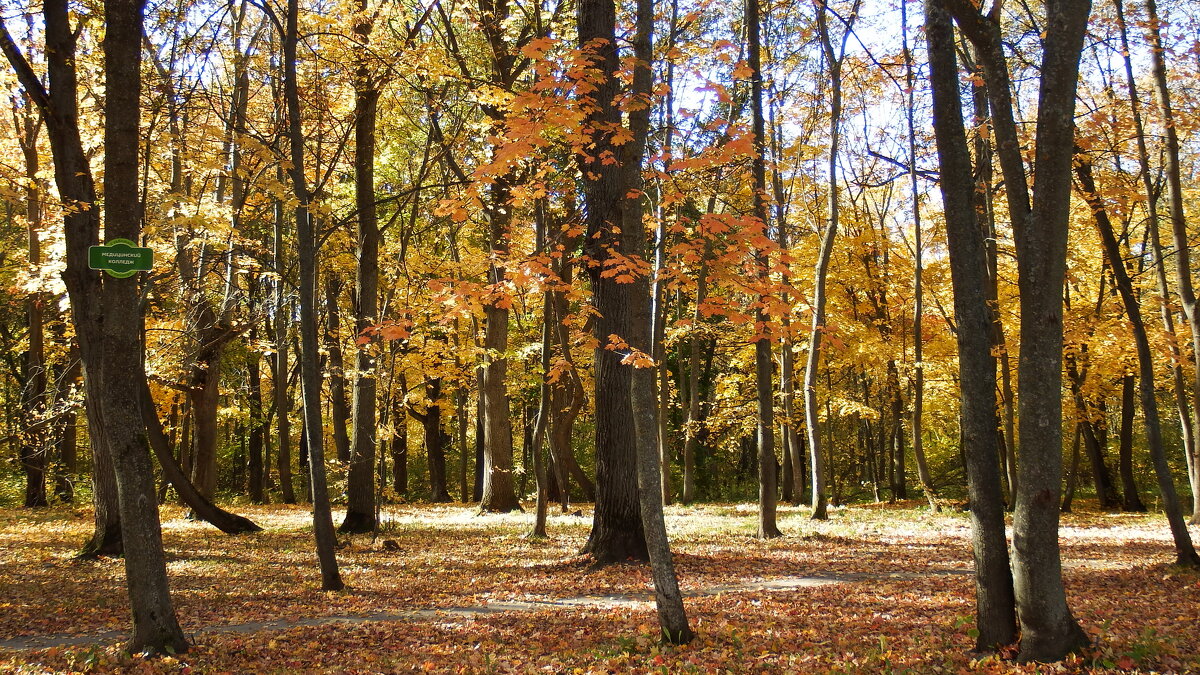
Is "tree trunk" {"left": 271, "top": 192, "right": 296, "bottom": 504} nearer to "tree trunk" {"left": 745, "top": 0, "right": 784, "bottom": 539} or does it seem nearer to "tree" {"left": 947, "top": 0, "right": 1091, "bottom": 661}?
"tree trunk" {"left": 745, "top": 0, "right": 784, "bottom": 539}

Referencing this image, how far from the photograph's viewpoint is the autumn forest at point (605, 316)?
530 centimetres

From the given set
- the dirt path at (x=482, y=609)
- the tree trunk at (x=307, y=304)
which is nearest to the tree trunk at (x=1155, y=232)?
the dirt path at (x=482, y=609)

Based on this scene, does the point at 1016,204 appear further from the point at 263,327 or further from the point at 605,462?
the point at 263,327

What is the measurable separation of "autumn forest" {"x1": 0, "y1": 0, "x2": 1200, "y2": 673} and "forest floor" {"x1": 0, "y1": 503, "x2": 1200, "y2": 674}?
2.7 inches

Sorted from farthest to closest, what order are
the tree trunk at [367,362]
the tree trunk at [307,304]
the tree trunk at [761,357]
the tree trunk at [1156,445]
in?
1. the tree trunk at [367,362]
2. the tree trunk at [761,357]
3. the tree trunk at [1156,445]
4. the tree trunk at [307,304]

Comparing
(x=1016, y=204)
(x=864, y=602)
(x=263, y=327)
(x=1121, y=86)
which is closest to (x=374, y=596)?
(x=864, y=602)

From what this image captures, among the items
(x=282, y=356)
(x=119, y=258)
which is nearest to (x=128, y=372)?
(x=119, y=258)

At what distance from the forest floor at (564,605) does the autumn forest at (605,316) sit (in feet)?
0.22

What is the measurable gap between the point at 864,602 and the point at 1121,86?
8057mm

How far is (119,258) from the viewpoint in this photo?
17.5 feet

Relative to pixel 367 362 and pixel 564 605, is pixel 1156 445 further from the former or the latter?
pixel 367 362

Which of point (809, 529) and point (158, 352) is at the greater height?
point (158, 352)

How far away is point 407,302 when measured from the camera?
43.9 ft

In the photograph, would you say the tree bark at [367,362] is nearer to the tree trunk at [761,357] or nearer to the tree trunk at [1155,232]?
the tree trunk at [761,357]
